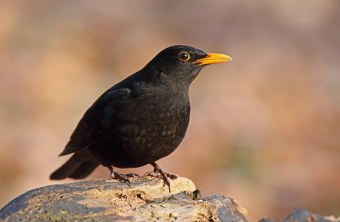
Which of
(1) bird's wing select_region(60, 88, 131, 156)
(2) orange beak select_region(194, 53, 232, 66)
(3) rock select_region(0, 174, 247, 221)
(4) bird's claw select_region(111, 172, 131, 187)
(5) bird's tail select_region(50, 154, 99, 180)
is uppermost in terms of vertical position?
(2) orange beak select_region(194, 53, 232, 66)

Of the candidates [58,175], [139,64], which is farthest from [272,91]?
[58,175]

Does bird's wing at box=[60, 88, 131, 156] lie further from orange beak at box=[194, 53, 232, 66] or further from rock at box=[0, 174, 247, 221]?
rock at box=[0, 174, 247, 221]

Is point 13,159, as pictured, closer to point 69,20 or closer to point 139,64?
point 139,64

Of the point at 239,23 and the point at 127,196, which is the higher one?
the point at 239,23

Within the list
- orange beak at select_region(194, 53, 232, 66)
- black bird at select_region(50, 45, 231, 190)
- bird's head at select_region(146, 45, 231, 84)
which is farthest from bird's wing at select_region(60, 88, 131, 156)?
orange beak at select_region(194, 53, 232, 66)

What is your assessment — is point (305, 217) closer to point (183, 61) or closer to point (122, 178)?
point (122, 178)

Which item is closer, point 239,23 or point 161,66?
point 161,66

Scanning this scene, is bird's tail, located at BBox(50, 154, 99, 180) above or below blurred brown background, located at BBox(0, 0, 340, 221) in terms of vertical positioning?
below
